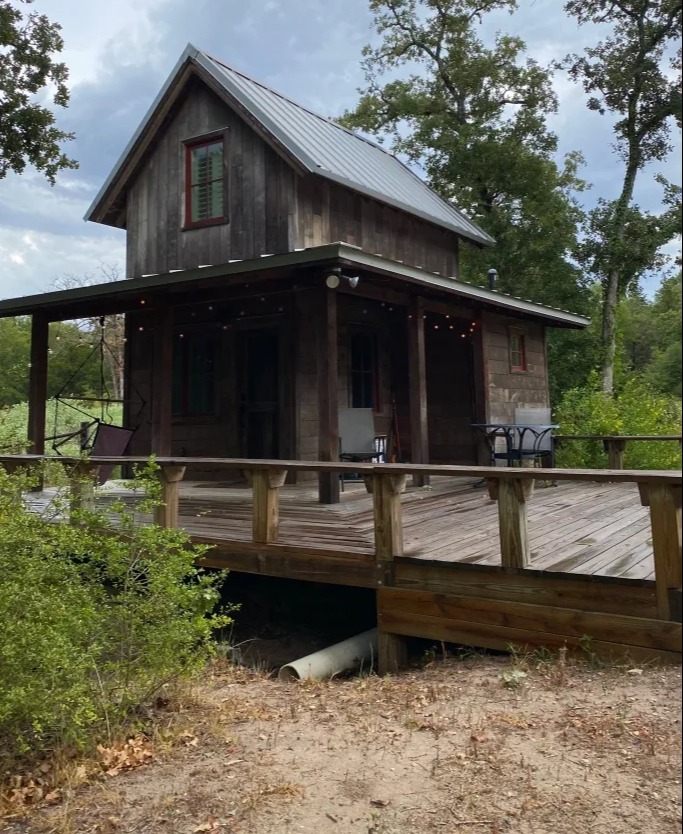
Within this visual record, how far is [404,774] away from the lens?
118 inches

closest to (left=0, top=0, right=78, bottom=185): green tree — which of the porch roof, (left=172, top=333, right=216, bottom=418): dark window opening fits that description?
the porch roof

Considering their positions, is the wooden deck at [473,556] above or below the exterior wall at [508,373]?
below

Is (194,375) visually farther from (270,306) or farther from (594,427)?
(594,427)

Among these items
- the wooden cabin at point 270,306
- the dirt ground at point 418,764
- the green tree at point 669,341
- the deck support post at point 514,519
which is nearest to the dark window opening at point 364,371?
the wooden cabin at point 270,306

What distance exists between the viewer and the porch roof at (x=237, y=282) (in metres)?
6.49

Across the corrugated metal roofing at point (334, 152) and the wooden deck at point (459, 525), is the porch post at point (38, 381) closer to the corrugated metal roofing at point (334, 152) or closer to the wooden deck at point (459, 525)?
the wooden deck at point (459, 525)

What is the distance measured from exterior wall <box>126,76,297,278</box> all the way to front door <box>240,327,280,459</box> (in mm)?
1268

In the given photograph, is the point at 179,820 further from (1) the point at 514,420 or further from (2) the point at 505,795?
(1) the point at 514,420

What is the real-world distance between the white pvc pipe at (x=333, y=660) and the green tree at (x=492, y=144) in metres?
12.1

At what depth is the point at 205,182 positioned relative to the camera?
9.82 metres

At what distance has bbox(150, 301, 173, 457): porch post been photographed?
785 centimetres

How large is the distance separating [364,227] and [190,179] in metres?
2.65

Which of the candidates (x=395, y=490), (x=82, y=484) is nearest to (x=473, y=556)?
(x=395, y=490)

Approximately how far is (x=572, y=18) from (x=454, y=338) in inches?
340
